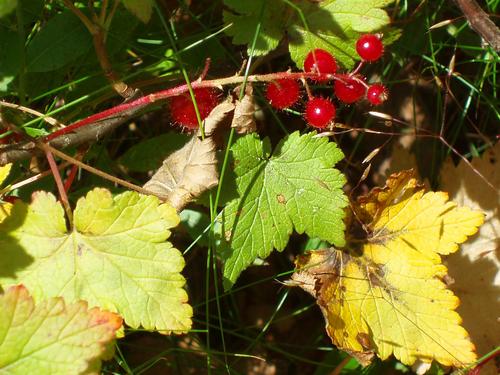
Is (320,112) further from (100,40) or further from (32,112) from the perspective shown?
(32,112)

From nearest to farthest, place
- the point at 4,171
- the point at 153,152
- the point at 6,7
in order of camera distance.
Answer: the point at 6,7
the point at 4,171
the point at 153,152

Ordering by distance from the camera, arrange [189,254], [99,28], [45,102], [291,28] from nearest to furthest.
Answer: [99,28] → [291,28] → [45,102] → [189,254]

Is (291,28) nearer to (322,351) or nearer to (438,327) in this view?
(438,327)

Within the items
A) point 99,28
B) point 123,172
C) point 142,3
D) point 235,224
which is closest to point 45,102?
point 123,172

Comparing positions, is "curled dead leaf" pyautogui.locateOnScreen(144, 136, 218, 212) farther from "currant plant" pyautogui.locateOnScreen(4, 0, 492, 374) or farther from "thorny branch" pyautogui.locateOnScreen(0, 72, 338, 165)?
"thorny branch" pyautogui.locateOnScreen(0, 72, 338, 165)

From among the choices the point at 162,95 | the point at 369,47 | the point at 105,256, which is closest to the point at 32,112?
the point at 162,95

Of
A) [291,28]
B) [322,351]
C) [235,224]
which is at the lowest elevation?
[322,351]

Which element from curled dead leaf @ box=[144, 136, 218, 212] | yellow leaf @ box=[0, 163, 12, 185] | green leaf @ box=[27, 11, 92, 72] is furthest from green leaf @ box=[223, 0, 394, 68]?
yellow leaf @ box=[0, 163, 12, 185]
